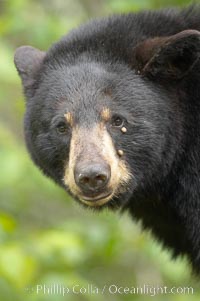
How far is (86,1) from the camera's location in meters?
10.5

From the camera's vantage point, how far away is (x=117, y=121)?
5582 millimetres

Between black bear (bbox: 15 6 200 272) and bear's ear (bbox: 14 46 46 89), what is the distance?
150mm

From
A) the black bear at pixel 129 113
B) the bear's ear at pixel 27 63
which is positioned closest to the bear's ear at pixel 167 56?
the black bear at pixel 129 113

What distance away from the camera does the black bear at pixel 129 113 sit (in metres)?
5.54

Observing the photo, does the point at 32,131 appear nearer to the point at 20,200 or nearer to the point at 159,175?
the point at 159,175

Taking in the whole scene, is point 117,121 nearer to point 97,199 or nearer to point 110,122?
point 110,122

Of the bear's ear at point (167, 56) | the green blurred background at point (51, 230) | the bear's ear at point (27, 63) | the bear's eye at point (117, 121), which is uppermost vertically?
the bear's ear at point (167, 56)

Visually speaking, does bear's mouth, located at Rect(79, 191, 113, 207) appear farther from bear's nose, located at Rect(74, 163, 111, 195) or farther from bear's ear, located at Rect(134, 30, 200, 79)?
bear's ear, located at Rect(134, 30, 200, 79)

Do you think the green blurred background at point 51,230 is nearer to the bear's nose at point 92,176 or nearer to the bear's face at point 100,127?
the bear's face at point 100,127

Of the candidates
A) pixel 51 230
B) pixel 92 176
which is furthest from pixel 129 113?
pixel 51 230

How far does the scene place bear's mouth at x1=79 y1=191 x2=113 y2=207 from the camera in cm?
543

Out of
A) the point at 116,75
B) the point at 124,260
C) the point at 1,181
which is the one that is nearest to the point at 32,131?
the point at 116,75

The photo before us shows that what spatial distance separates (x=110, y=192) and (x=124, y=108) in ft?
1.87

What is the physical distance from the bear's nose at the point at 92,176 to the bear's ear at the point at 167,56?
82 cm
